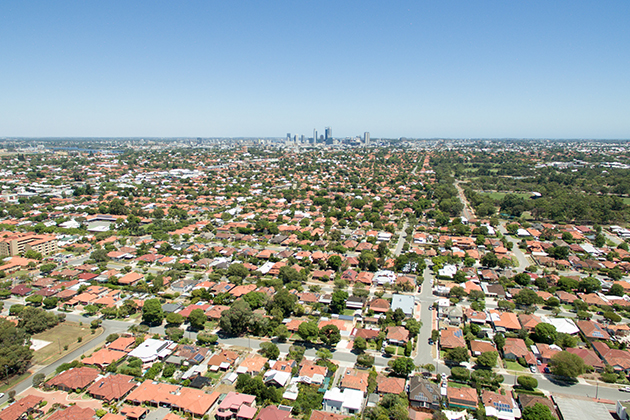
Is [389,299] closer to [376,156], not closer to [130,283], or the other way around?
[130,283]

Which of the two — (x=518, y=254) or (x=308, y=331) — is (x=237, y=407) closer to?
(x=308, y=331)

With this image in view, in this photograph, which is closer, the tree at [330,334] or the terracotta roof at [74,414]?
the terracotta roof at [74,414]

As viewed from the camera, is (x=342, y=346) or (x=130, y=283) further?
(x=130, y=283)

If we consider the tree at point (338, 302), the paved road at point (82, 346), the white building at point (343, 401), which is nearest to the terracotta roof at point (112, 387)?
the paved road at point (82, 346)

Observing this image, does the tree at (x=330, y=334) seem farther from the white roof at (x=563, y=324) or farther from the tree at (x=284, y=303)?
the white roof at (x=563, y=324)

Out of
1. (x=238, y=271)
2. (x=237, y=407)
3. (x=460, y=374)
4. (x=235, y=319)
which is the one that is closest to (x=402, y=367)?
(x=460, y=374)

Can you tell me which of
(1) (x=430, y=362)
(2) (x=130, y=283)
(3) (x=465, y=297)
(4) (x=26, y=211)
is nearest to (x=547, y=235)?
(3) (x=465, y=297)

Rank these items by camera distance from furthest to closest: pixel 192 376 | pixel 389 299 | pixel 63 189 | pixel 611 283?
pixel 63 189 < pixel 611 283 < pixel 389 299 < pixel 192 376
